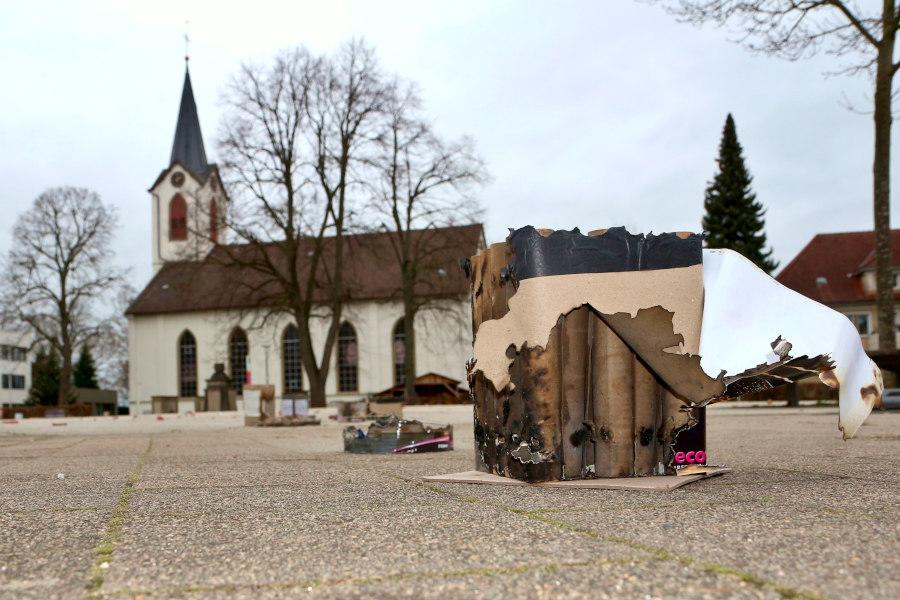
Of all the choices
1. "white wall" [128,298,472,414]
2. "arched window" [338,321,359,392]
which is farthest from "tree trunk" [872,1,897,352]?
"arched window" [338,321,359,392]

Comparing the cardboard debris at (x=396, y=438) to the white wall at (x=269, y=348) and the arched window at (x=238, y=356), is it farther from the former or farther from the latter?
the arched window at (x=238, y=356)

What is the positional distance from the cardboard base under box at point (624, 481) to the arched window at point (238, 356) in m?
55.5

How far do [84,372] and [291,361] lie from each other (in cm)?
3169

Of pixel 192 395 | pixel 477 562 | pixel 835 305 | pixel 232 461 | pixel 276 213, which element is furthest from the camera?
pixel 192 395

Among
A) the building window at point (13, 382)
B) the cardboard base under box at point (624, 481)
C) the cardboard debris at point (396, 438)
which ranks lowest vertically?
the building window at point (13, 382)

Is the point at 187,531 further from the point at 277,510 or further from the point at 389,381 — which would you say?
the point at 389,381

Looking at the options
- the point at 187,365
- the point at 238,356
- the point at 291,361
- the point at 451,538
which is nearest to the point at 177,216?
the point at 187,365

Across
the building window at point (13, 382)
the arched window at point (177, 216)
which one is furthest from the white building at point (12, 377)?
the arched window at point (177, 216)

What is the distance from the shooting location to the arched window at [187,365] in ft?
203

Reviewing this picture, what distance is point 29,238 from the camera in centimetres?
5075

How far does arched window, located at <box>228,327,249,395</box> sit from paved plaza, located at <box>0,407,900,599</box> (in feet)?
179

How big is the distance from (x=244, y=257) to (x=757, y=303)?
40.8 meters

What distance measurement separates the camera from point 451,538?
3.36 meters

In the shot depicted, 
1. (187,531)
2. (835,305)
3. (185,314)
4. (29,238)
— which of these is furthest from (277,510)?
(185,314)
